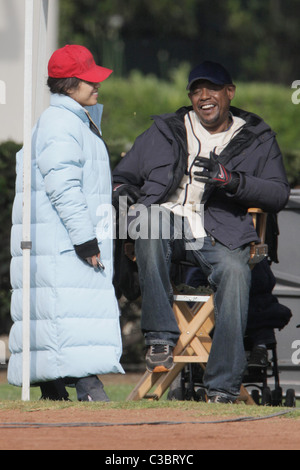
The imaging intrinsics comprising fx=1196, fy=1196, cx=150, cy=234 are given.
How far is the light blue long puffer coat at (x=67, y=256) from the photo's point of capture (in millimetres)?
6129

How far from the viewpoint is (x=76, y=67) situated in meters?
6.34

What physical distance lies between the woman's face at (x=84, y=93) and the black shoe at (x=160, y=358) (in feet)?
4.46

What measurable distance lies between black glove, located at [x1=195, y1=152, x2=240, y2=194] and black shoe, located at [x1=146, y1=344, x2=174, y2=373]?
2.90 feet

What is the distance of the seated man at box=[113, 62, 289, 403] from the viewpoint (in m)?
6.23

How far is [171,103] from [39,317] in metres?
11.3

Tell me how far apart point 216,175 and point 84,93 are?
0.84 m

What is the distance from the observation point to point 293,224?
7957 millimetres

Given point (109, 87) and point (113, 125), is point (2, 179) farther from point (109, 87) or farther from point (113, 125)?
point (109, 87)

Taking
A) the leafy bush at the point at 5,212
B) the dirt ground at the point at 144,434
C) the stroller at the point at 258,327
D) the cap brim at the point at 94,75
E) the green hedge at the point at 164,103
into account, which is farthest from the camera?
the green hedge at the point at 164,103

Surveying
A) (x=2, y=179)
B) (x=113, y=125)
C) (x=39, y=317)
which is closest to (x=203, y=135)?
(x=39, y=317)

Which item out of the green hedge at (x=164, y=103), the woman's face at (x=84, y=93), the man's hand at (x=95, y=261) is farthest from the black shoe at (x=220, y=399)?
the green hedge at (x=164, y=103)

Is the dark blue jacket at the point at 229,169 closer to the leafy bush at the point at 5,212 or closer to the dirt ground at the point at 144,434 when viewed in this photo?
the dirt ground at the point at 144,434

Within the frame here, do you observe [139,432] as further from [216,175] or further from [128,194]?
[128,194]

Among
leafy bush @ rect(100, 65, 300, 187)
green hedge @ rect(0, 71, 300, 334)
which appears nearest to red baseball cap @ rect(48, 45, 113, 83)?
green hedge @ rect(0, 71, 300, 334)
